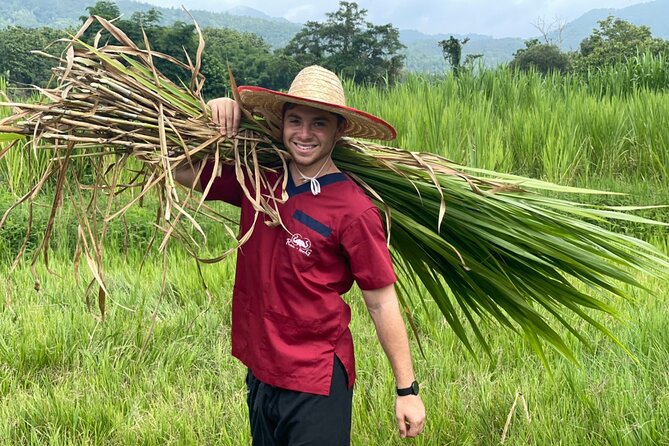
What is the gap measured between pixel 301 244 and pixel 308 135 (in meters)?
0.28

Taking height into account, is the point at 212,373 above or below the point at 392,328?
below

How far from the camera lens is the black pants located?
1.68 m

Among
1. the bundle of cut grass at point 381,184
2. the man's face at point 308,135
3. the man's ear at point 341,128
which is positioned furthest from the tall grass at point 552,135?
the man's face at point 308,135

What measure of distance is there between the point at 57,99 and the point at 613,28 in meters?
39.8

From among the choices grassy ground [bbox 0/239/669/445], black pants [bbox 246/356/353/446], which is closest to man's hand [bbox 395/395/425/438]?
Result: black pants [bbox 246/356/353/446]

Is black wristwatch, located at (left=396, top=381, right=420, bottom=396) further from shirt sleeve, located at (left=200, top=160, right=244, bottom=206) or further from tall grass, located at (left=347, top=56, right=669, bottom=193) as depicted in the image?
tall grass, located at (left=347, top=56, right=669, bottom=193)

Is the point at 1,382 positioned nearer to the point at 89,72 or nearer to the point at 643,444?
the point at 89,72

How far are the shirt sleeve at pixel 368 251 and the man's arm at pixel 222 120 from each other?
45 cm

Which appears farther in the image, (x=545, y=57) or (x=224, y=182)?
(x=545, y=57)

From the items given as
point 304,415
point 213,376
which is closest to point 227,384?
point 213,376

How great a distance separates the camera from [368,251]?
164cm

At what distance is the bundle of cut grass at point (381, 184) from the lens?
5.70 feet

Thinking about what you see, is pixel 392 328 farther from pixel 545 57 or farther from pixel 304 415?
pixel 545 57

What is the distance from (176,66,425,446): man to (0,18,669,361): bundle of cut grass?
9cm
